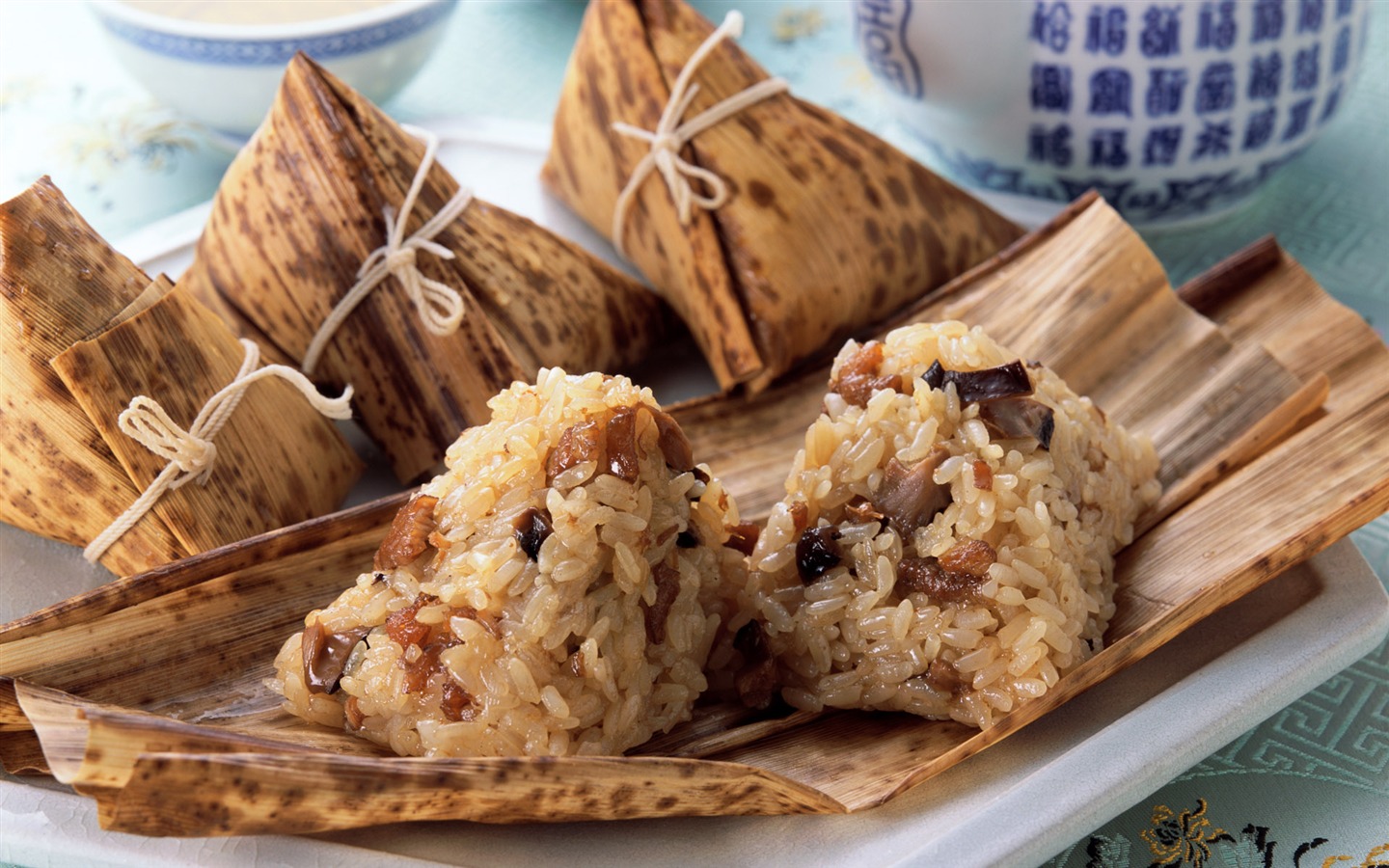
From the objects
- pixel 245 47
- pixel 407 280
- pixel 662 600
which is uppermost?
pixel 245 47

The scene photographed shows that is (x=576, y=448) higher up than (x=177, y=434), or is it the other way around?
(x=177, y=434)

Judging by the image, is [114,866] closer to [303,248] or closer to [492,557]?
[492,557]

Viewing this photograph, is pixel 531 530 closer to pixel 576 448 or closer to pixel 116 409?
pixel 576 448

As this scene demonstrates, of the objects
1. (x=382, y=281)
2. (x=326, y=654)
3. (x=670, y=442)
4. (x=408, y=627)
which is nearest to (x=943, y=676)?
(x=670, y=442)

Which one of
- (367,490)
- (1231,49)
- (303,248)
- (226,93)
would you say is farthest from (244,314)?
(1231,49)

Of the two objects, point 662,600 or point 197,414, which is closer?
point 662,600

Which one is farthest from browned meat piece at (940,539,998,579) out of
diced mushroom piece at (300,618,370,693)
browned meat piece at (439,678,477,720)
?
diced mushroom piece at (300,618,370,693)
